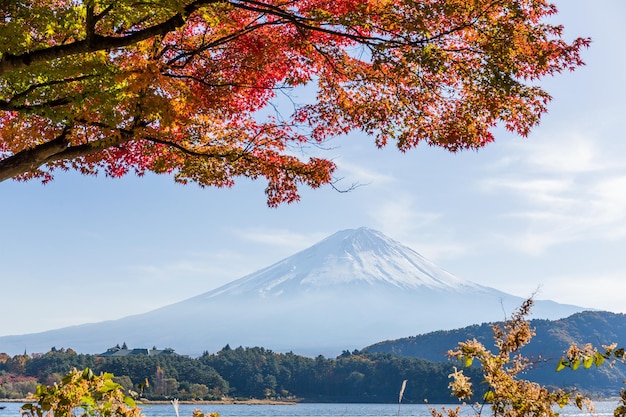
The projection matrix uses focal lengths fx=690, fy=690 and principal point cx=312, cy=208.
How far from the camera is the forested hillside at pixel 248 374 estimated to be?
72125mm

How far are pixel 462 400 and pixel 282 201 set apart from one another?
22.2 ft

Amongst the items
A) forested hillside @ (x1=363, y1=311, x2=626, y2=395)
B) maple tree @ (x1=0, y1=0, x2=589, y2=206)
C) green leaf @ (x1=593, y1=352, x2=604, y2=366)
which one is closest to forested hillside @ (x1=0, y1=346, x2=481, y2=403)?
forested hillside @ (x1=363, y1=311, x2=626, y2=395)

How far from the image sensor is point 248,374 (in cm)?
7925

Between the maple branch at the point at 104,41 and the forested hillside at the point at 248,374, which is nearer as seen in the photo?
the maple branch at the point at 104,41

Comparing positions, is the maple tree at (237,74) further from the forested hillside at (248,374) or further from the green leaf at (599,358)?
the forested hillside at (248,374)

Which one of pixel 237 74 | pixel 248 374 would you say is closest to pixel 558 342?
pixel 248 374

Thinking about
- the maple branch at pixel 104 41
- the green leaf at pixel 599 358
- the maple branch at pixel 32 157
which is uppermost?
the maple branch at pixel 104 41

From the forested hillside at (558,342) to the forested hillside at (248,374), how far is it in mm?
9284

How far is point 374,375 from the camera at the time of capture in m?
74.1

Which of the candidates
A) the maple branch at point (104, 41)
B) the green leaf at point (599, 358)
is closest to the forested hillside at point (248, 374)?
the maple branch at point (104, 41)

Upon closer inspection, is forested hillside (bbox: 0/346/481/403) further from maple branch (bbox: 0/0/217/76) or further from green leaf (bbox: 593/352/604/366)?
green leaf (bbox: 593/352/604/366)

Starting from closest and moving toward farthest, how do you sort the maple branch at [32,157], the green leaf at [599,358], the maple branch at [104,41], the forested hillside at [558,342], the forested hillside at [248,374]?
the green leaf at [599,358]
the maple branch at [104,41]
the maple branch at [32,157]
the forested hillside at [558,342]
the forested hillside at [248,374]

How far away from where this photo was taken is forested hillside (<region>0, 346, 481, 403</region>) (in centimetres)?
7212

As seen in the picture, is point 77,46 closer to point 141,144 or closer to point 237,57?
point 237,57
